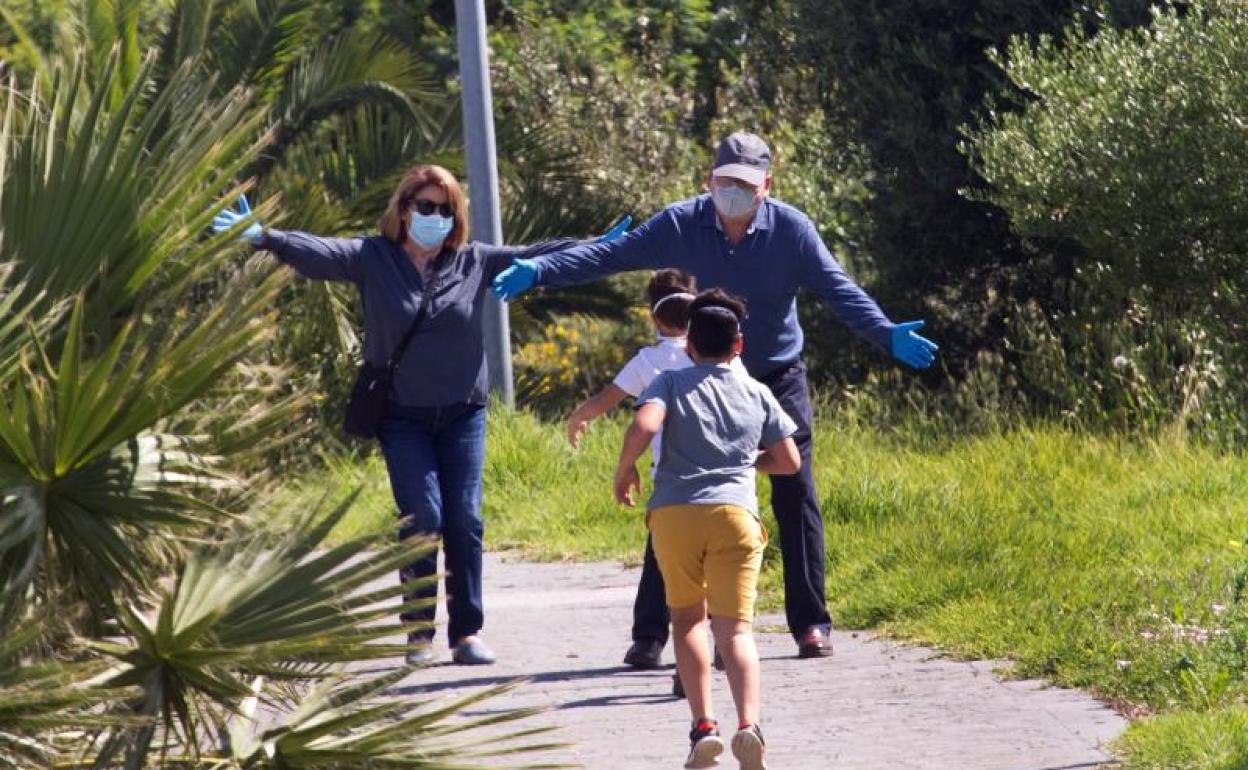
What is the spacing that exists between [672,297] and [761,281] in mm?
496

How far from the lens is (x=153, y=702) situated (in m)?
4.86

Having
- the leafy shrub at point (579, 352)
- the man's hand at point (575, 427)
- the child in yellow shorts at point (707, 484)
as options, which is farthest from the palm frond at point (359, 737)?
the leafy shrub at point (579, 352)

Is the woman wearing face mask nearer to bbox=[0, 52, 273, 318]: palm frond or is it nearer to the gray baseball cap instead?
the gray baseball cap

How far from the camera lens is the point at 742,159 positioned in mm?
7445

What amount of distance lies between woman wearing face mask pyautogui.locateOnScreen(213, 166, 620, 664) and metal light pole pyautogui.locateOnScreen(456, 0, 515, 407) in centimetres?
525

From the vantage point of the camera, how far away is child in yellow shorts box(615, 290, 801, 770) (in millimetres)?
6301

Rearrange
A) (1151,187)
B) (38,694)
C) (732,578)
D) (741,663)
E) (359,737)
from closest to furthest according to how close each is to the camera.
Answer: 1. (38,694)
2. (359,737)
3. (741,663)
4. (732,578)
5. (1151,187)

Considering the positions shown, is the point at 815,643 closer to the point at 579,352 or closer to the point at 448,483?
the point at 448,483

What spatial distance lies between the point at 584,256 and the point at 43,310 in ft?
9.44

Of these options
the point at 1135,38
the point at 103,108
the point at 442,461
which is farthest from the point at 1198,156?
the point at 103,108

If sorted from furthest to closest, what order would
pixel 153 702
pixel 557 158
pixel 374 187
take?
1. pixel 557 158
2. pixel 374 187
3. pixel 153 702

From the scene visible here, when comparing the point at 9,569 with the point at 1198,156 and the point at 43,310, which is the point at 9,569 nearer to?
the point at 43,310

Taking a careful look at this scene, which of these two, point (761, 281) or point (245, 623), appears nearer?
point (245, 623)

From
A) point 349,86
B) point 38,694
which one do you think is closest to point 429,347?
point 38,694
